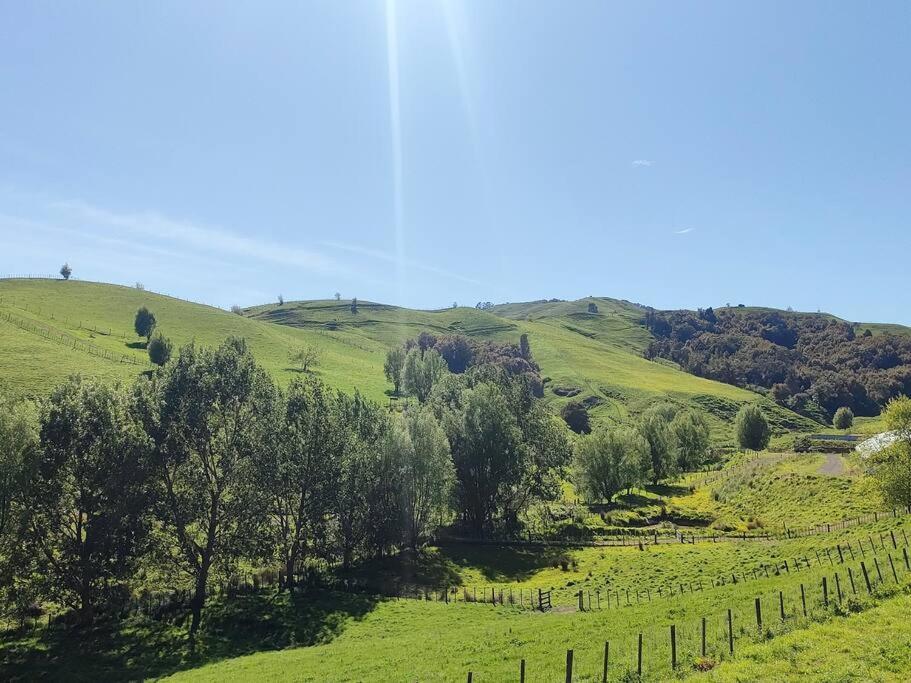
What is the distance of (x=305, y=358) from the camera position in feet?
504

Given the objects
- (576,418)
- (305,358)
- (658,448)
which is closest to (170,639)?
(658,448)

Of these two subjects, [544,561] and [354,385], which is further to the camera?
[354,385]

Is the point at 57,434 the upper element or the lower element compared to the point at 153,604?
upper

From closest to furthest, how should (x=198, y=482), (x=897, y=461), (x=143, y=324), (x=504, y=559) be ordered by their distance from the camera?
(x=198, y=482), (x=897, y=461), (x=504, y=559), (x=143, y=324)

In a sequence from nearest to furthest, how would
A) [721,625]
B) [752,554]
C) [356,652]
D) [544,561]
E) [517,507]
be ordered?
[721,625] < [356,652] < [752,554] < [544,561] < [517,507]

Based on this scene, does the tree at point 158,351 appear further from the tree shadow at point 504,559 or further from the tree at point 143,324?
the tree shadow at point 504,559

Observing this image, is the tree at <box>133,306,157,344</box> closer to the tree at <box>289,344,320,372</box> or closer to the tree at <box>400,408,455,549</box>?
the tree at <box>289,344,320,372</box>

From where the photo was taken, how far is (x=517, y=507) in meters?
71.8

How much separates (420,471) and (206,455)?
23.8 metres

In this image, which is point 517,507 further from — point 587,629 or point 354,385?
point 354,385

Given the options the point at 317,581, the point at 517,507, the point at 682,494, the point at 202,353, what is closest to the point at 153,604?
the point at 317,581

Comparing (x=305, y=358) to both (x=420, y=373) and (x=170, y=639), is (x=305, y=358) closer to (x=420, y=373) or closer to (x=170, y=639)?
(x=420, y=373)

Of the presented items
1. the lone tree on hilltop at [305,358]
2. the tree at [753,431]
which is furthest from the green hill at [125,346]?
the tree at [753,431]

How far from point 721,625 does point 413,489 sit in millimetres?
39097
